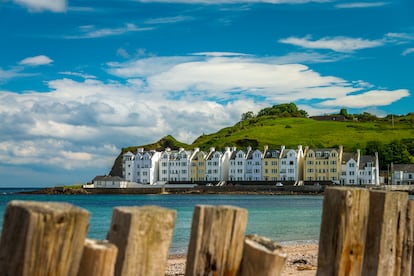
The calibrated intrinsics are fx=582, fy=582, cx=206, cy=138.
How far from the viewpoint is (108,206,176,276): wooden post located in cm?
378

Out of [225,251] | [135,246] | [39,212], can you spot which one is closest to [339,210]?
[225,251]

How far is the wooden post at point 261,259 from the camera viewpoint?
13.7 ft

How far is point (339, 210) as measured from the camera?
4730 millimetres

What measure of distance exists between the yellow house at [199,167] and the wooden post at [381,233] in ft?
479

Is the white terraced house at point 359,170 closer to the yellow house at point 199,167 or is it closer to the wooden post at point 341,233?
the yellow house at point 199,167

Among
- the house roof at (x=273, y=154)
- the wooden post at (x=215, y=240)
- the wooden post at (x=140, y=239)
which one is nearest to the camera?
the wooden post at (x=140, y=239)

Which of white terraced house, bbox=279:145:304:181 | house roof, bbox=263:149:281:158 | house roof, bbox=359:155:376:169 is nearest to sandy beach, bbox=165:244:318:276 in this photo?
house roof, bbox=359:155:376:169

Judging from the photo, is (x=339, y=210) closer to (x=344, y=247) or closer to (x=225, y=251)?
(x=344, y=247)

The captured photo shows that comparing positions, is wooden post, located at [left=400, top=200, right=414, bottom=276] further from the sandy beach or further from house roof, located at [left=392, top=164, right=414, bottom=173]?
house roof, located at [left=392, top=164, right=414, bottom=173]

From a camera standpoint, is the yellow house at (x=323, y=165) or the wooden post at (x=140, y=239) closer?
the wooden post at (x=140, y=239)

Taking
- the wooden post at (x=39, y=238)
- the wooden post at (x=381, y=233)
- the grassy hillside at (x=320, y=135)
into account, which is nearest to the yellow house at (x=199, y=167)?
the grassy hillside at (x=320, y=135)

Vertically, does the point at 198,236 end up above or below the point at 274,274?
above

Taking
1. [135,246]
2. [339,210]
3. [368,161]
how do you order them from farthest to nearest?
[368,161]
[339,210]
[135,246]

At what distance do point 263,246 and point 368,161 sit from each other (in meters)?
139
